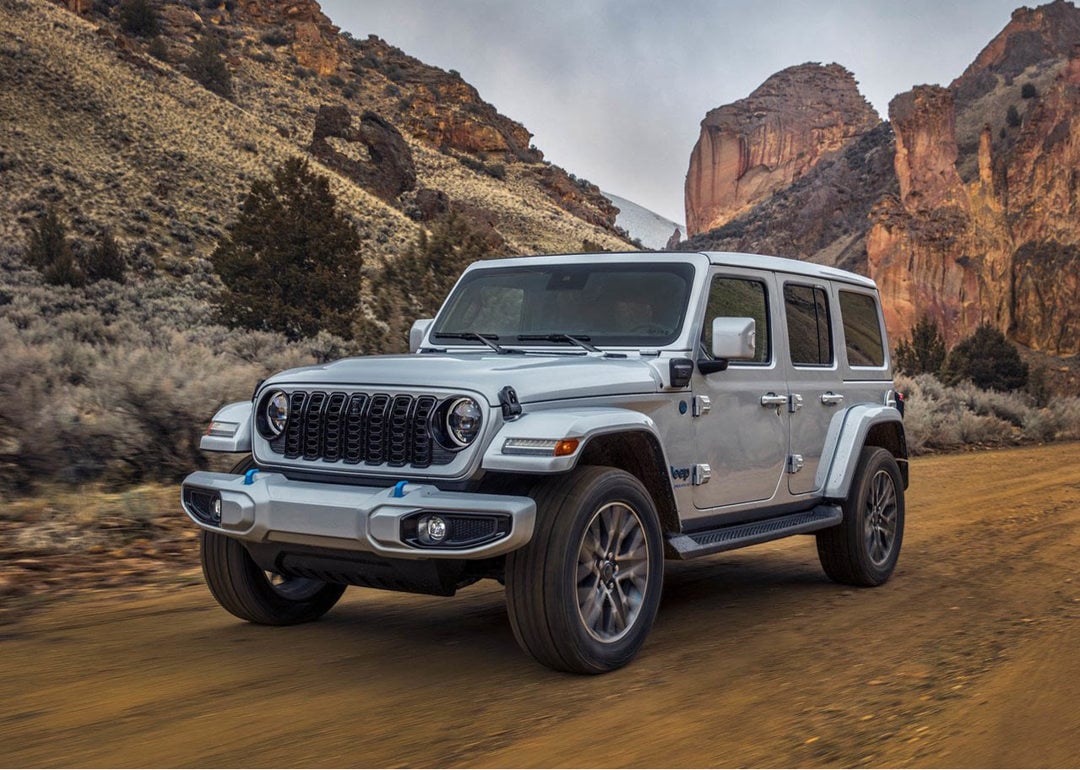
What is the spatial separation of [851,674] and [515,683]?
56.2 inches

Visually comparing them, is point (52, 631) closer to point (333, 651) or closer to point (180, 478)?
point (333, 651)

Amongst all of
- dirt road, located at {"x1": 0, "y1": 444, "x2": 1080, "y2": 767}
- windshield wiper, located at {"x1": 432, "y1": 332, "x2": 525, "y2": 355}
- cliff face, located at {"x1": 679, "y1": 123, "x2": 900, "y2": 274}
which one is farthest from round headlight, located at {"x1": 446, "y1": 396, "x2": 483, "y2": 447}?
cliff face, located at {"x1": 679, "y1": 123, "x2": 900, "y2": 274}

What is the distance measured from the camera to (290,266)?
26.0 meters

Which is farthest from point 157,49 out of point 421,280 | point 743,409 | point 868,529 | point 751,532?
point 751,532

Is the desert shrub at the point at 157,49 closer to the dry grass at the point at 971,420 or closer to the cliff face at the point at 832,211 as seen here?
the dry grass at the point at 971,420

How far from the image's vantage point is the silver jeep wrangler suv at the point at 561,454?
4.30 meters

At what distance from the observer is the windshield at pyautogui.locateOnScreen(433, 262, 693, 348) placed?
18.3 feet

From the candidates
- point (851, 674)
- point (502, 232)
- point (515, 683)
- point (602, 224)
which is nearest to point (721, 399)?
point (851, 674)

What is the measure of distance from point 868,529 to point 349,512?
3.77 meters

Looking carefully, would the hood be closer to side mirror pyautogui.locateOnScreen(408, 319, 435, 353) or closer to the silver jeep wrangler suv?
the silver jeep wrangler suv

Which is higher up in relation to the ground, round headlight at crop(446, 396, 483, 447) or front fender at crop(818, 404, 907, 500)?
round headlight at crop(446, 396, 483, 447)

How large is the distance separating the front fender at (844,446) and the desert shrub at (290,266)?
770 inches

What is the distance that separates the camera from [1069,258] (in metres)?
69.9

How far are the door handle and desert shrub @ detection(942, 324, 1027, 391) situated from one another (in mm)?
33943
